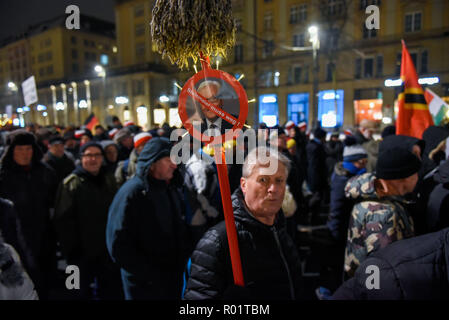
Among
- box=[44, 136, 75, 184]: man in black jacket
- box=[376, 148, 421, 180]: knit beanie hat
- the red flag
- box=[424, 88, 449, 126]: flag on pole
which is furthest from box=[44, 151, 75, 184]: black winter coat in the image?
box=[424, 88, 449, 126]: flag on pole

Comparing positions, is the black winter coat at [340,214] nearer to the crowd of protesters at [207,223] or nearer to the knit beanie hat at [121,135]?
the crowd of protesters at [207,223]

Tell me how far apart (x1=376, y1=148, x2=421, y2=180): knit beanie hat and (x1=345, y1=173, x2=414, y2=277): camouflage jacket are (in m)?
0.12

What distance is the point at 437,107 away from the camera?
5.14 m

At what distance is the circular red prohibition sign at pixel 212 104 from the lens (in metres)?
1.08

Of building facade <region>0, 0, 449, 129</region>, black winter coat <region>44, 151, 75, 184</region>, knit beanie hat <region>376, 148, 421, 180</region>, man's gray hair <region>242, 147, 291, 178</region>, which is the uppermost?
building facade <region>0, 0, 449, 129</region>

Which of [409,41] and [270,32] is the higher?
[270,32]

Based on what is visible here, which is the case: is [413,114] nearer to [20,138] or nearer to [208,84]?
[208,84]

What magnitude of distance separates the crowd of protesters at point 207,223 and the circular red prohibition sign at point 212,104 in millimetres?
426

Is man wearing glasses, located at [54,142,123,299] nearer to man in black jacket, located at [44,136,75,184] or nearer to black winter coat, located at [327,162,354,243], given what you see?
man in black jacket, located at [44,136,75,184]

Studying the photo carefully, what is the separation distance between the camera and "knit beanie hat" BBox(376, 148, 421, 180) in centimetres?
206

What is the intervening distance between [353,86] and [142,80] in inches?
811

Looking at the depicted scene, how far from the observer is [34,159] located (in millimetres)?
3615

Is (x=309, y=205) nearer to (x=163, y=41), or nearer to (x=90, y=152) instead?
(x=90, y=152)
